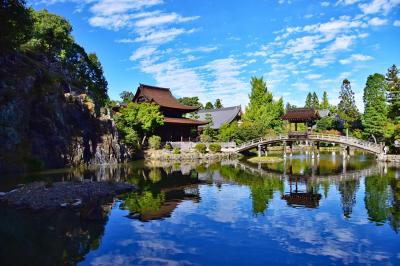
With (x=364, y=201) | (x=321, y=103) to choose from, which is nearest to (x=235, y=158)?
(x=364, y=201)

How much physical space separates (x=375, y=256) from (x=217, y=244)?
21.2 feet

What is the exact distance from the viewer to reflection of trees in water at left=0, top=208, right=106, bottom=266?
14.7 metres

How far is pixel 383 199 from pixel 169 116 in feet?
169

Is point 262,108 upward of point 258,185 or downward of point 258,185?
upward

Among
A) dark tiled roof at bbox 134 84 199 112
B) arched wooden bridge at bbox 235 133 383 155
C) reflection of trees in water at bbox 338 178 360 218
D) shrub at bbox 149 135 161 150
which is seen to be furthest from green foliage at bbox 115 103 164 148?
reflection of trees in water at bbox 338 178 360 218

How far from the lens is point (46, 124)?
44.7 m

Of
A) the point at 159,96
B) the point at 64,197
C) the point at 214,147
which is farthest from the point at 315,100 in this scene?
the point at 64,197

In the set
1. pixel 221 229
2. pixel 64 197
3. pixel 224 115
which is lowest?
pixel 221 229

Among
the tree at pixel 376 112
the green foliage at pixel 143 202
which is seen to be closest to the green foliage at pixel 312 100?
the tree at pixel 376 112

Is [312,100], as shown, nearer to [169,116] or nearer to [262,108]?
[262,108]

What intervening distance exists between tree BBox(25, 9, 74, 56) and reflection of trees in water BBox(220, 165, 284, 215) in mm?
38090

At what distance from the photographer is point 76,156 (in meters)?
47.9

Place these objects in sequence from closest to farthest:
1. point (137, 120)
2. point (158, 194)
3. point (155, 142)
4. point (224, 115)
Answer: point (158, 194) < point (137, 120) < point (155, 142) < point (224, 115)

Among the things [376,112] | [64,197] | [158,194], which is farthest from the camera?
[376,112]
